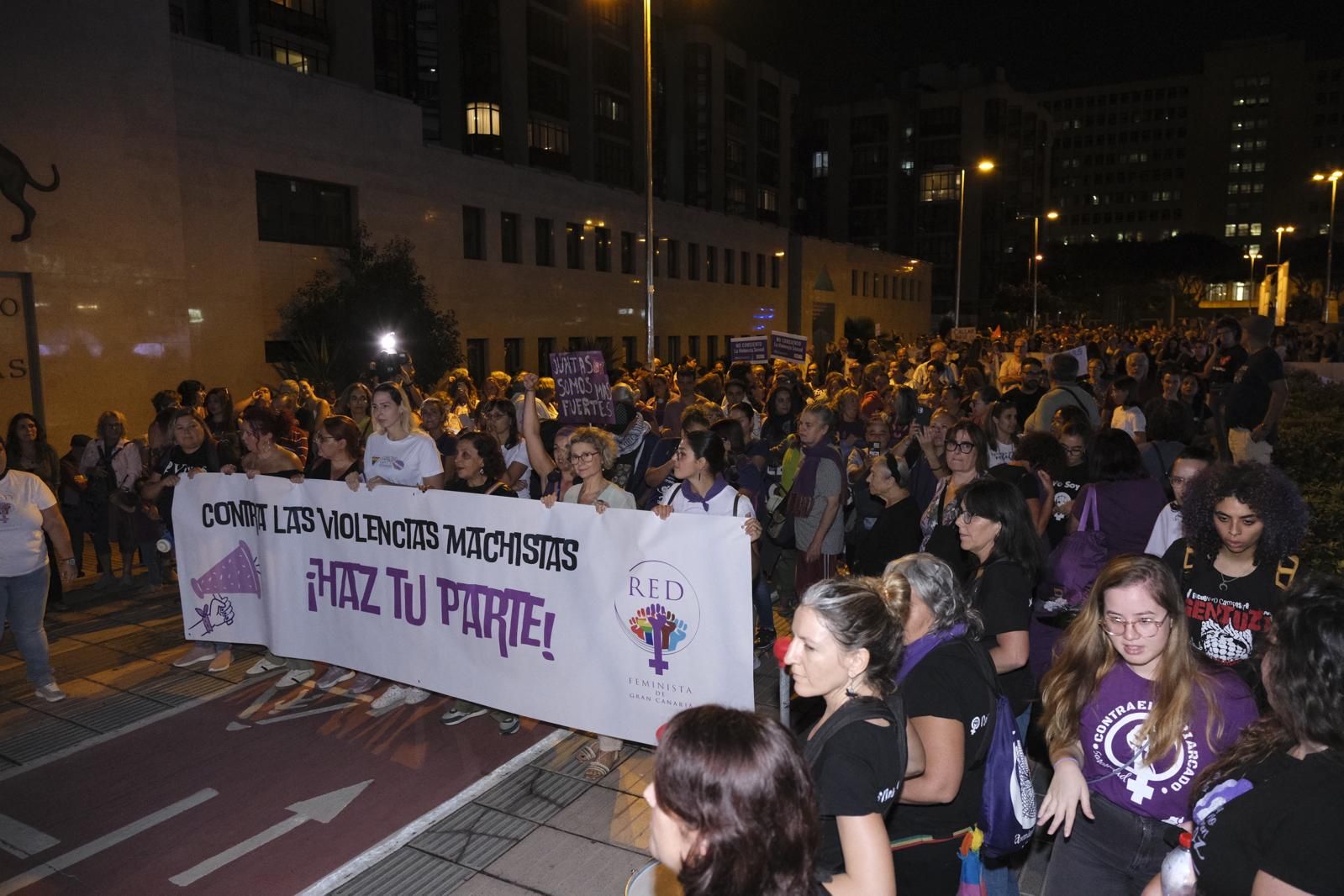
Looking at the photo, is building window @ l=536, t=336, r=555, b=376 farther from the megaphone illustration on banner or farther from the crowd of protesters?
the megaphone illustration on banner

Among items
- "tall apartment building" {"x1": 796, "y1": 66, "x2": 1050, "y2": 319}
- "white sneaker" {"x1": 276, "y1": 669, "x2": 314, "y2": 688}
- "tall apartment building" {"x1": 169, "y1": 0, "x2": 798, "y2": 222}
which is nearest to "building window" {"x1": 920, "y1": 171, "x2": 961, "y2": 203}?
"tall apartment building" {"x1": 796, "y1": 66, "x2": 1050, "y2": 319}

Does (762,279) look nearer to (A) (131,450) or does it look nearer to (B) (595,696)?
(A) (131,450)

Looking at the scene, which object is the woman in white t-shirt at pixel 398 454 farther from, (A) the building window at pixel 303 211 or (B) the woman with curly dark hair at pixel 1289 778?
(A) the building window at pixel 303 211

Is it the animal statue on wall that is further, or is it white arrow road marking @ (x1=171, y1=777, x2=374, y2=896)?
the animal statue on wall

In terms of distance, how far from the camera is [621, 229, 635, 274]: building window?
111 feet

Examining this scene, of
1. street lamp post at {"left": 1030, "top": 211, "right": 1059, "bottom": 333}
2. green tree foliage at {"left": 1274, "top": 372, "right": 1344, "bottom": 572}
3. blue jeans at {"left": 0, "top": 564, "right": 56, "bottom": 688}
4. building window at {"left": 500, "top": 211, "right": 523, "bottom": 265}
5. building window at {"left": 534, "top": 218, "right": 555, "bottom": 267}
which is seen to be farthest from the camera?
street lamp post at {"left": 1030, "top": 211, "right": 1059, "bottom": 333}

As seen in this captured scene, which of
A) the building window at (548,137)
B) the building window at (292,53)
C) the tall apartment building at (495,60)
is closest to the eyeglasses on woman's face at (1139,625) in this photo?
the tall apartment building at (495,60)

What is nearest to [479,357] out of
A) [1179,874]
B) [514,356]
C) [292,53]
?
[514,356]

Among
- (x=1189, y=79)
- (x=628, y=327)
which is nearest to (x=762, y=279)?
(x=628, y=327)

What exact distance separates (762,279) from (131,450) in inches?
1547

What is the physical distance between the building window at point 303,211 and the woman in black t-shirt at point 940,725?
19.6 metres

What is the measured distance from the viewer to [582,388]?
26.2 ft

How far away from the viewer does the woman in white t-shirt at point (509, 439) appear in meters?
7.95

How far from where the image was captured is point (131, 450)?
920 centimetres
